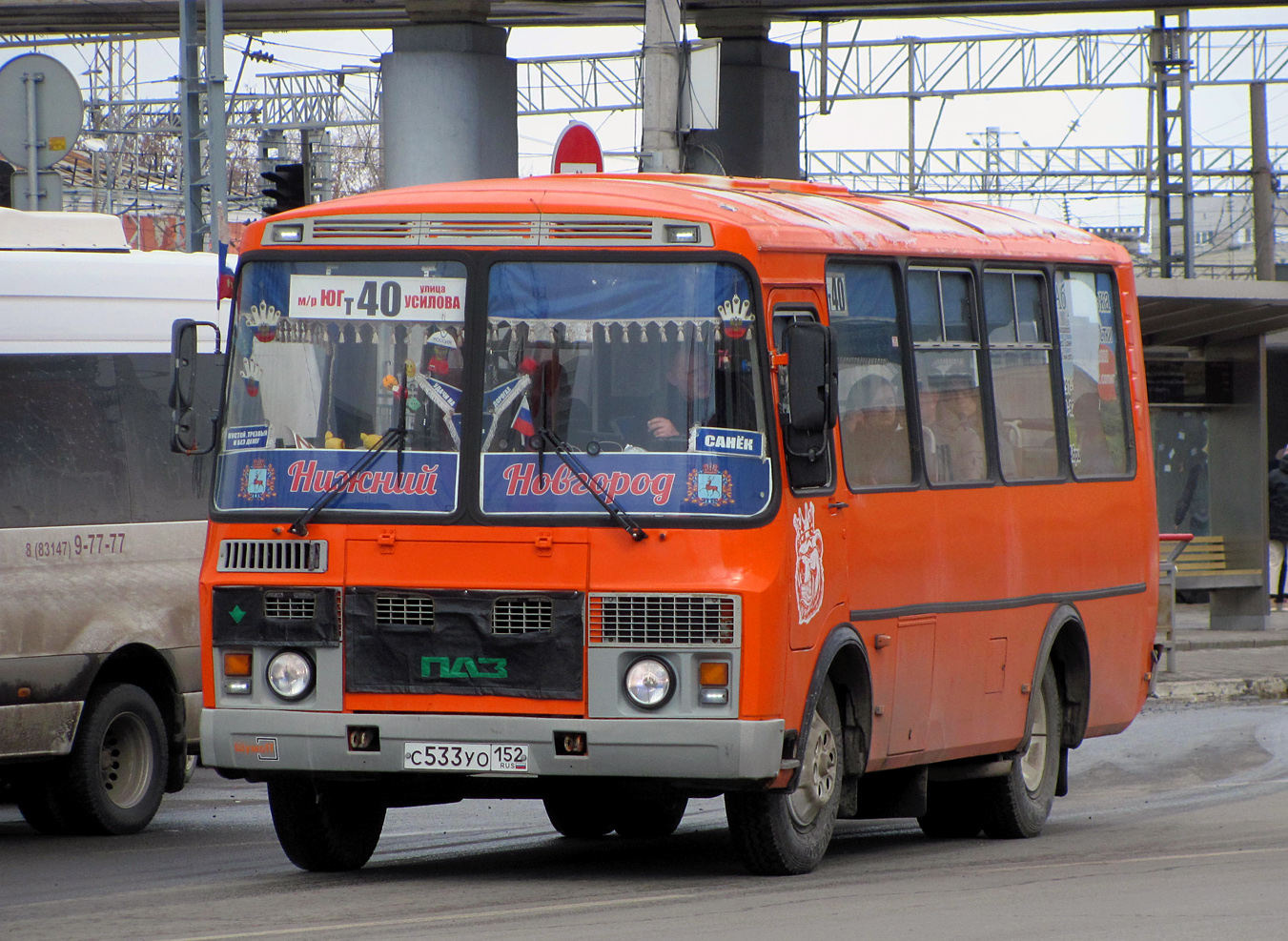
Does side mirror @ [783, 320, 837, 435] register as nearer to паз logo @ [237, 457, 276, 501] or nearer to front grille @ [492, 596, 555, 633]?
front grille @ [492, 596, 555, 633]

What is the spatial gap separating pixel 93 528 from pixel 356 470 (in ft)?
8.98

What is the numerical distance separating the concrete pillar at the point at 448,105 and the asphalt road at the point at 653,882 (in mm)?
7314

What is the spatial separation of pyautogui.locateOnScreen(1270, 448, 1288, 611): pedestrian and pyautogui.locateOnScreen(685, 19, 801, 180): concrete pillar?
354 inches

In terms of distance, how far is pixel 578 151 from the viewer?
50.3 ft

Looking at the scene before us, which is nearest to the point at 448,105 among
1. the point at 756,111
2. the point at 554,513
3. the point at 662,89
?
the point at 662,89

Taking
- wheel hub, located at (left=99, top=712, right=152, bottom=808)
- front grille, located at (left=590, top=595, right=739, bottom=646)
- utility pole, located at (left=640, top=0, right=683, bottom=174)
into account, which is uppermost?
utility pole, located at (left=640, top=0, right=683, bottom=174)

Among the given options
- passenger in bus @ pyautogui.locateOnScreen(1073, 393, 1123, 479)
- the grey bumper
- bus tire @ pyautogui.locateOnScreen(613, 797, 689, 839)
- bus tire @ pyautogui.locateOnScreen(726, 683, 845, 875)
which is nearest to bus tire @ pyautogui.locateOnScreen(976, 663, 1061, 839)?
passenger in bus @ pyautogui.locateOnScreen(1073, 393, 1123, 479)

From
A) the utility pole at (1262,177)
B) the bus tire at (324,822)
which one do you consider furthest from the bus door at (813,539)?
the utility pole at (1262,177)

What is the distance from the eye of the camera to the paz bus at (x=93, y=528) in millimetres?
10453

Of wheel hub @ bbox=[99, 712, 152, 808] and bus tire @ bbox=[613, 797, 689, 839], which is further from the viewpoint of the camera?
wheel hub @ bbox=[99, 712, 152, 808]

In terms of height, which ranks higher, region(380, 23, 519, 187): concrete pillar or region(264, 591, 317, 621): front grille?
region(380, 23, 519, 187): concrete pillar

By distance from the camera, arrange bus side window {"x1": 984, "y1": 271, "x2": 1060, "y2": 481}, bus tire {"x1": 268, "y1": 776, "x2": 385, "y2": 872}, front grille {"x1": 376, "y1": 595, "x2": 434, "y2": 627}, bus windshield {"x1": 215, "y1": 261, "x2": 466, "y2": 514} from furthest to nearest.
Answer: bus side window {"x1": 984, "y1": 271, "x2": 1060, "y2": 481}, bus tire {"x1": 268, "y1": 776, "x2": 385, "y2": 872}, bus windshield {"x1": 215, "y1": 261, "x2": 466, "y2": 514}, front grille {"x1": 376, "y1": 595, "x2": 434, "y2": 627}

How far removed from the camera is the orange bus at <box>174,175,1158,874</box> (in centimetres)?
825

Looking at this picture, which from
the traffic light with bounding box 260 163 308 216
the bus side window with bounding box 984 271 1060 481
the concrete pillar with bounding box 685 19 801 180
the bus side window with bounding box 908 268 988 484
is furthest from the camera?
the concrete pillar with bounding box 685 19 801 180
